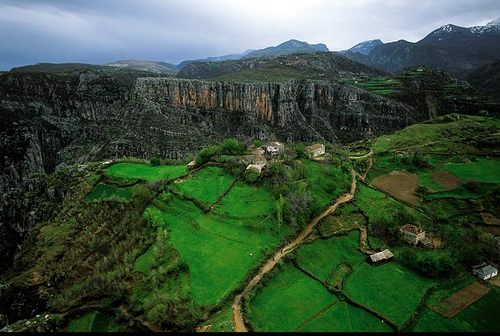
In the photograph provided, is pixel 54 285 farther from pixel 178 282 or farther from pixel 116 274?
pixel 178 282

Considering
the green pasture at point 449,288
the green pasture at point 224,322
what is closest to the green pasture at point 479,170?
the green pasture at point 449,288

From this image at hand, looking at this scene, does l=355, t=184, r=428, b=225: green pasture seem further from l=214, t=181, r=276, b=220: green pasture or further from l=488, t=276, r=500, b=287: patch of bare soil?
l=214, t=181, r=276, b=220: green pasture

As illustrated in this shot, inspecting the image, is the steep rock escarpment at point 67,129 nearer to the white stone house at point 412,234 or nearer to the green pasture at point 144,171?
the green pasture at point 144,171

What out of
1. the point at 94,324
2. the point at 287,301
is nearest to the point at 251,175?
the point at 287,301

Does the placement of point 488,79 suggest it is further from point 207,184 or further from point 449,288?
point 207,184

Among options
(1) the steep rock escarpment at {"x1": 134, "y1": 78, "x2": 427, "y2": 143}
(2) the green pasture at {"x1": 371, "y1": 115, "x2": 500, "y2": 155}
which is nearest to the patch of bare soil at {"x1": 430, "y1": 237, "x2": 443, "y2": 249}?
(2) the green pasture at {"x1": 371, "y1": 115, "x2": 500, "y2": 155}

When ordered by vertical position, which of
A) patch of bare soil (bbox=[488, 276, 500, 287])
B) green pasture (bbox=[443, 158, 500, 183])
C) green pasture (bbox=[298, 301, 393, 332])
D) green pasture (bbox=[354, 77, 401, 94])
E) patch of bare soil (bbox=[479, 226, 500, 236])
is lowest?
green pasture (bbox=[298, 301, 393, 332])
